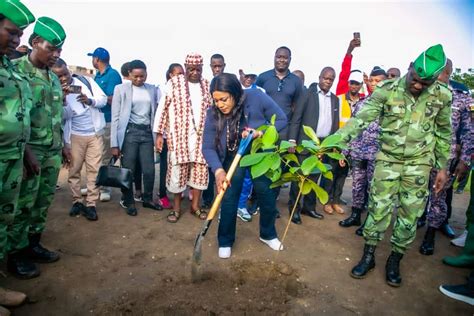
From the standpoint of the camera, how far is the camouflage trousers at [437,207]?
3520mm

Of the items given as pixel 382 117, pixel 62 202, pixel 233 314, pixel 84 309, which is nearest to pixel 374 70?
pixel 382 117

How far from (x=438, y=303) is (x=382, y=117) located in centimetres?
159

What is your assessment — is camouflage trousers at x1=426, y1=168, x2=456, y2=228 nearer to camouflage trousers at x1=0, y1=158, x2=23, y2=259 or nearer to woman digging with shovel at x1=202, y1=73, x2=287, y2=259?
woman digging with shovel at x1=202, y1=73, x2=287, y2=259

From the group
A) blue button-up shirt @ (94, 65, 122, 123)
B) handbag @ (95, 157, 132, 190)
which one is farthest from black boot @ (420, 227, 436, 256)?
blue button-up shirt @ (94, 65, 122, 123)

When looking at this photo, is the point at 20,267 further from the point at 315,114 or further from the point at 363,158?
the point at 363,158

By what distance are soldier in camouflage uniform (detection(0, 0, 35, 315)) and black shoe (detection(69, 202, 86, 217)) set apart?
5.32 feet

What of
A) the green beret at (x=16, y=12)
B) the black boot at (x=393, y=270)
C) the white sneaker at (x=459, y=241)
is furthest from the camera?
the white sneaker at (x=459, y=241)

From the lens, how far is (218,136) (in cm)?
294

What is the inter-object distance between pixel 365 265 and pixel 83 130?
133 inches

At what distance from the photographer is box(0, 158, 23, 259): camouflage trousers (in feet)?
6.99

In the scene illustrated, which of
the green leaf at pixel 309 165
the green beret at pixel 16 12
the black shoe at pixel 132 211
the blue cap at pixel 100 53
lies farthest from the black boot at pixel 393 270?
the blue cap at pixel 100 53

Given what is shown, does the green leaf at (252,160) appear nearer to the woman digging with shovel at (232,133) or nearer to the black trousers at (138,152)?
the woman digging with shovel at (232,133)

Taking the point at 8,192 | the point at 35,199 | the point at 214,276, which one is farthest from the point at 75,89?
the point at 214,276

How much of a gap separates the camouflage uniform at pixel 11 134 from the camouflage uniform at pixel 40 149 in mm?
236
